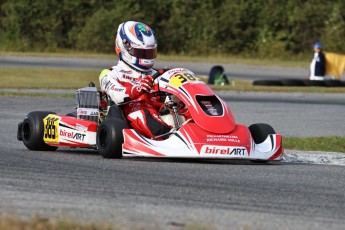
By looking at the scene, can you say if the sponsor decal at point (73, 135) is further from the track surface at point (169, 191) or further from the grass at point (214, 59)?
the grass at point (214, 59)

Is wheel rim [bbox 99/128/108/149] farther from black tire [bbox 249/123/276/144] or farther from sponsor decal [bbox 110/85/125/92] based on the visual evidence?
black tire [bbox 249/123/276/144]

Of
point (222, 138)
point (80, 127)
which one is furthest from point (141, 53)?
point (222, 138)

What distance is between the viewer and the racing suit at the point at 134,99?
10.7 metres

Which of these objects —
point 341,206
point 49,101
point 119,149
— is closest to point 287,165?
point 119,149

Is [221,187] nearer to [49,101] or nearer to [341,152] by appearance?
[341,152]

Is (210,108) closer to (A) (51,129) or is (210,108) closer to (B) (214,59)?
(A) (51,129)

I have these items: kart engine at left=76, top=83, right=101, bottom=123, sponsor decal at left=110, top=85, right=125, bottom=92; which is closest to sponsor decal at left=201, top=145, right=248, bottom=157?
sponsor decal at left=110, top=85, right=125, bottom=92

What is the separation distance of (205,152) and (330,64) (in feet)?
78.6

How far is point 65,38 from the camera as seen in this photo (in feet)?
152

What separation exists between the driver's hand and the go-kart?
0.25 ft

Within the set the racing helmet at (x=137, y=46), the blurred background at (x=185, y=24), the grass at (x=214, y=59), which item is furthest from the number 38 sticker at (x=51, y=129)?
the blurred background at (x=185, y=24)

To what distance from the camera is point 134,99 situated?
11.1 m

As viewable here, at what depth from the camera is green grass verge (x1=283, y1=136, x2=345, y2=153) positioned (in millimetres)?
12398

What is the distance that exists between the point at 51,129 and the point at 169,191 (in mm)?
3954
